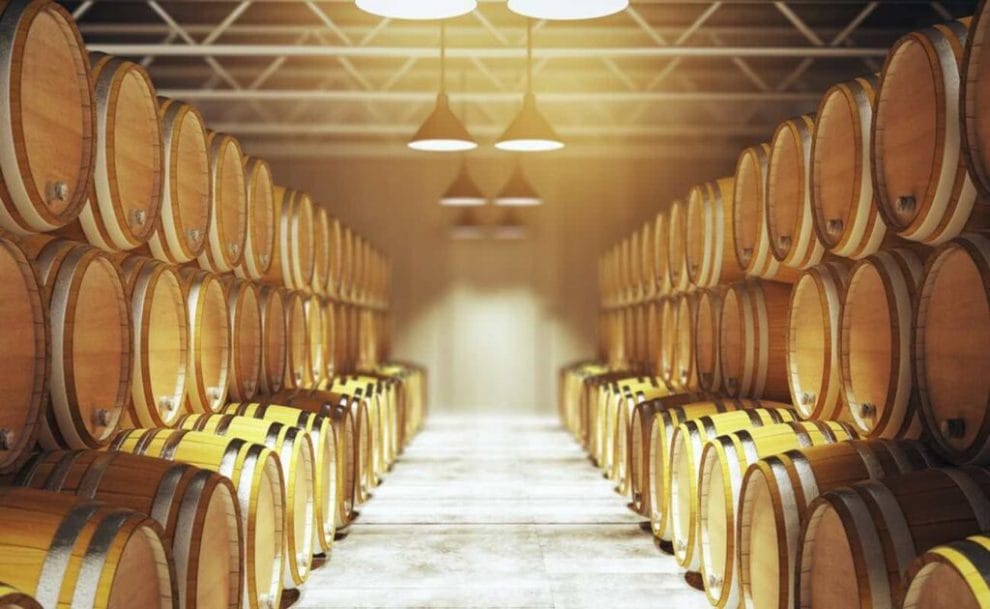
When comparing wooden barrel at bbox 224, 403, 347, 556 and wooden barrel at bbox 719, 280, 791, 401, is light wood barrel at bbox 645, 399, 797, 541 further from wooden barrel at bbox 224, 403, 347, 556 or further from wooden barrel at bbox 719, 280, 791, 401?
wooden barrel at bbox 224, 403, 347, 556

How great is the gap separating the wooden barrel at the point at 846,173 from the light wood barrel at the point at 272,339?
2.94 meters

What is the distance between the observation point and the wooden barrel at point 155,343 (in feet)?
11.4

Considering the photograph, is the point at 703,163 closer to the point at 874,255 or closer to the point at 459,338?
the point at 459,338

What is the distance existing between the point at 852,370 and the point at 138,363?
2610 millimetres

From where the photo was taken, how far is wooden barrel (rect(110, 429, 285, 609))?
3289 mm

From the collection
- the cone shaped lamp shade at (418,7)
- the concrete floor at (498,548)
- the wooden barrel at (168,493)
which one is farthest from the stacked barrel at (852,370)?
the wooden barrel at (168,493)

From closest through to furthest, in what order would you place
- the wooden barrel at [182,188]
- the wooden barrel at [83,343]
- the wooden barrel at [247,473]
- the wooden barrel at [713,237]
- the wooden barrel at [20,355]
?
the wooden barrel at [20,355] → the wooden barrel at [83,343] → the wooden barrel at [247,473] → the wooden barrel at [182,188] → the wooden barrel at [713,237]

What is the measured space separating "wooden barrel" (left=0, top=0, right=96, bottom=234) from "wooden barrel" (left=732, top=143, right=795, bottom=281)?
10.4 feet

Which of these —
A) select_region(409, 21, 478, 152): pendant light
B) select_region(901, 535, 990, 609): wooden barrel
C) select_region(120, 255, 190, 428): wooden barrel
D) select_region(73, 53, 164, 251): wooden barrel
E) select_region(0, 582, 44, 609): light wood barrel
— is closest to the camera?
select_region(0, 582, 44, 609): light wood barrel

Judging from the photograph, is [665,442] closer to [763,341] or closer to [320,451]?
[763,341]

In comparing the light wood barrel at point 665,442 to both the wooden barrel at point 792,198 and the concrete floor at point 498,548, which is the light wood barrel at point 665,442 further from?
the wooden barrel at point 792,198

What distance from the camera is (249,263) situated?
5121 millimetres

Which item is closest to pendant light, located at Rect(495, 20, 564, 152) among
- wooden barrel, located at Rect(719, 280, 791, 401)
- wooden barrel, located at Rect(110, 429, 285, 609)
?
wooden barrel, located at Rect(719, 280, 791, 401)

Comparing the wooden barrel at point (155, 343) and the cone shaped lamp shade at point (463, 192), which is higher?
the cone shaped lamp shade at point (463, 192)
